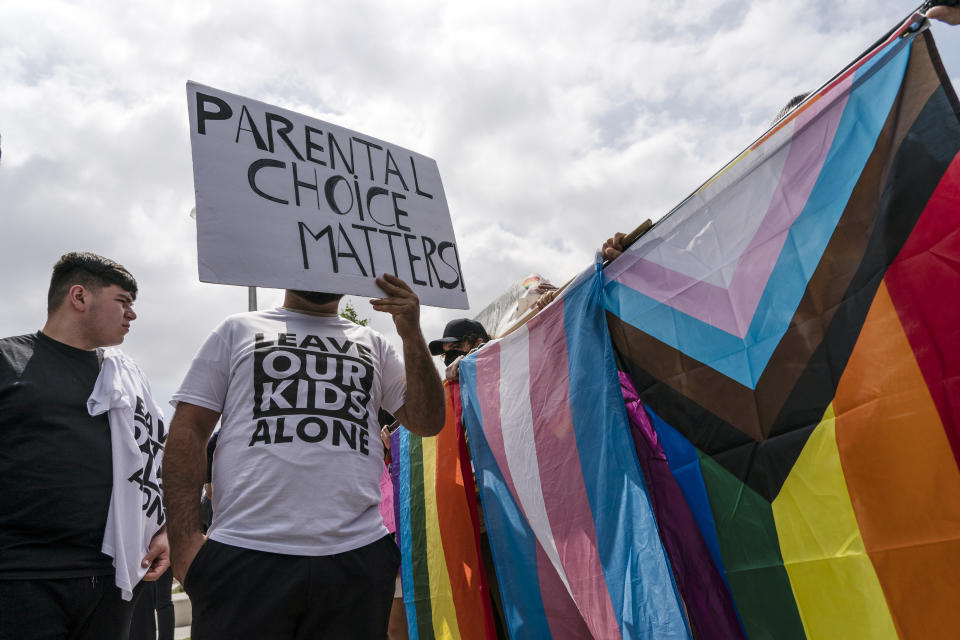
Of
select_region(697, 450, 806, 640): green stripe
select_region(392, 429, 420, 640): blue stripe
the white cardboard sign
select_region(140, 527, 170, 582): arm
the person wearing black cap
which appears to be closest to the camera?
select_region(697, 450, 806, 640): green stripe

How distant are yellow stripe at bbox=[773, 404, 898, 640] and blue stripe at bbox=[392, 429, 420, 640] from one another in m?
2.32

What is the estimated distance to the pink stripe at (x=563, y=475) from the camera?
7.80 ft

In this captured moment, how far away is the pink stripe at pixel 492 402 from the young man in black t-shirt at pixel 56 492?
→ 1.41 meters

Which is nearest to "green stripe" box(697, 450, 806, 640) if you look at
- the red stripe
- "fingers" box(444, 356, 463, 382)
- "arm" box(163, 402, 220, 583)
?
the red stripe

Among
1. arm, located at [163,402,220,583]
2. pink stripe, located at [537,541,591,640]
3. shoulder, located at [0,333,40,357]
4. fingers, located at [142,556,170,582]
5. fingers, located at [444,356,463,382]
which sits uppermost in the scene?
shoulder, located at [0,333,40,357]

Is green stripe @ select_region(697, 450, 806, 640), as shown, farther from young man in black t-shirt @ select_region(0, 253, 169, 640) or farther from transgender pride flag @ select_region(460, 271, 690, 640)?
young man in black t-shirt @ select_region(0, 253, 169, 640)

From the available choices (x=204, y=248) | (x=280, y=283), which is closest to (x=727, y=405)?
(x=280, y=283)

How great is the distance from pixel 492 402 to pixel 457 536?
776mm

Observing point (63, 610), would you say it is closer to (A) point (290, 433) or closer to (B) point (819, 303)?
(A) point (290, 433)

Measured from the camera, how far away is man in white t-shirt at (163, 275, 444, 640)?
1625 millimetres

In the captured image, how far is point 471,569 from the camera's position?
3270mm

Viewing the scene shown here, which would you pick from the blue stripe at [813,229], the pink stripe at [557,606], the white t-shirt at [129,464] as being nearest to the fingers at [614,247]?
the blue stripe at [813,229]

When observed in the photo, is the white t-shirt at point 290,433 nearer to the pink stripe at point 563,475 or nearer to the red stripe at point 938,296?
the pink stripe at point 563,475

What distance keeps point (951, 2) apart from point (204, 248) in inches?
79.0
